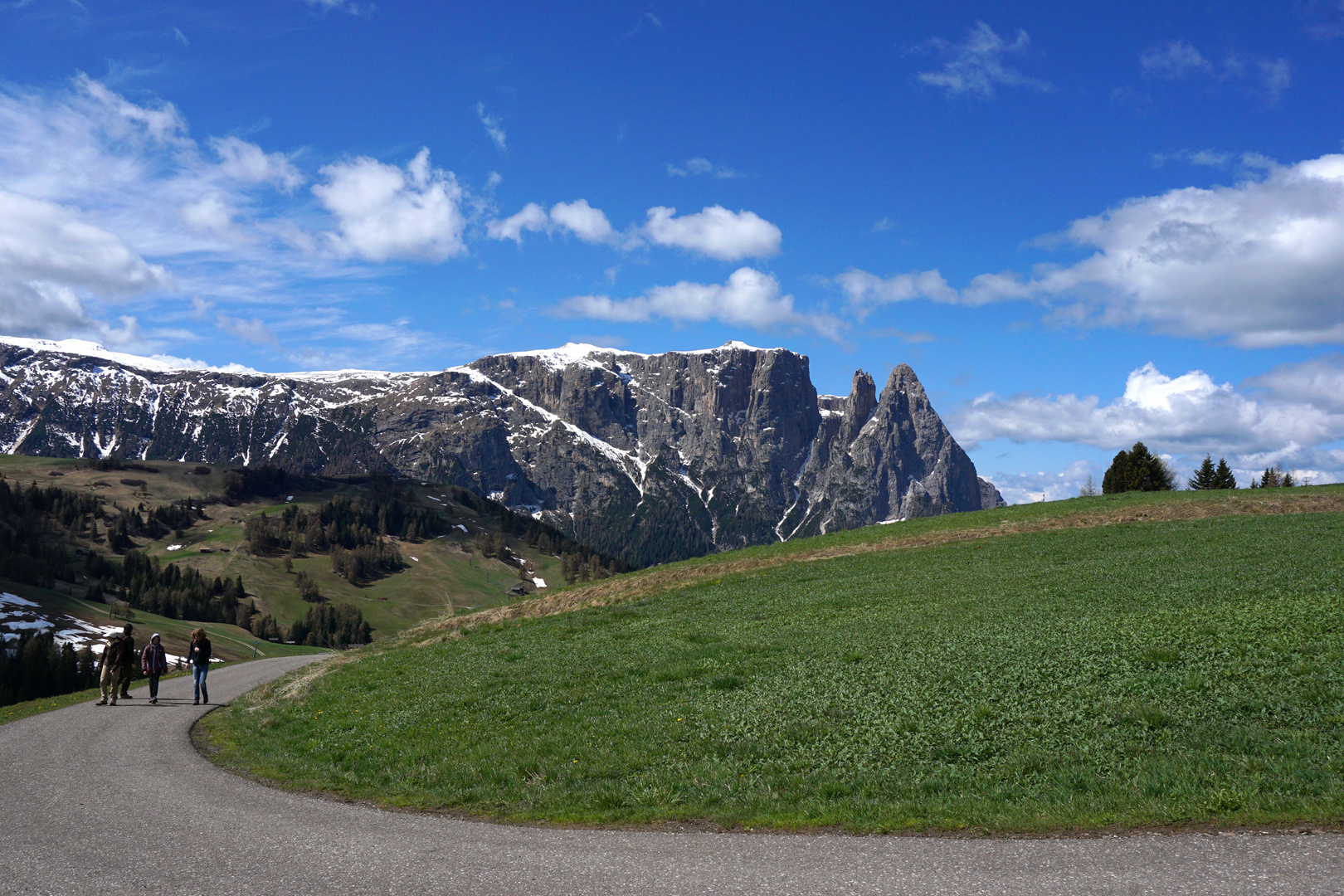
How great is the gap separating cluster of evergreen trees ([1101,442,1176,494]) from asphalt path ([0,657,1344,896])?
96.9m

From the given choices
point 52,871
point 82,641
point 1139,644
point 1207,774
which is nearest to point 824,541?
→ point 1139,644

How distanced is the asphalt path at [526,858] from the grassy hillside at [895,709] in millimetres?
907

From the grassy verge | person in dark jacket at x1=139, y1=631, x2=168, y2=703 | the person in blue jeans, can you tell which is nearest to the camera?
the grassy verge

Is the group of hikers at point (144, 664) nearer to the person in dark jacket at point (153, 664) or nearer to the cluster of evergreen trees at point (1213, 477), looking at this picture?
the person in dark jacket at point (153, 664)

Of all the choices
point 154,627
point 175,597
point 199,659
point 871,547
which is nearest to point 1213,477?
point 871,547

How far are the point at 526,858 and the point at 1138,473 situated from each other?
341ft

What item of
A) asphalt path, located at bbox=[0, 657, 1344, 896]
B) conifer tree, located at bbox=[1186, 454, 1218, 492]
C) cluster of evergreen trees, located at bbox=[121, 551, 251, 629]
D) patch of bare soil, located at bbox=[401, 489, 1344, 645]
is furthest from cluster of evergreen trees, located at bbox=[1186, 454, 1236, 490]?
cluster of evergreen trees, located at bbox=[121, 551, 251, 629]

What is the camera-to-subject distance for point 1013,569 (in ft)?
118

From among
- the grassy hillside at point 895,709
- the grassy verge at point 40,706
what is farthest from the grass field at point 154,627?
the grassy hillside at point 895,709

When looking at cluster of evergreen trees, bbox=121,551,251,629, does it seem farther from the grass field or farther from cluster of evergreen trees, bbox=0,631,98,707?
cluster of evergreen trees, bbox=0,631,98,707

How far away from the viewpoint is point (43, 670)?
78.8 m

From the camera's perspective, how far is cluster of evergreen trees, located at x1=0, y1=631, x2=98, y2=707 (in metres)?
75.1

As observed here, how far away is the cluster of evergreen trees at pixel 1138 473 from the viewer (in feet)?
308

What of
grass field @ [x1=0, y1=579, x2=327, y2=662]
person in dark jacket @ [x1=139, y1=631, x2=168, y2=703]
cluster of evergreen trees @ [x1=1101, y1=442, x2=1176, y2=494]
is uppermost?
cluster of evergreen trees @ [x1=1101, y1=442, x2=1176, y2=494]
